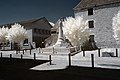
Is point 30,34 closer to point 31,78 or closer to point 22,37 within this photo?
point 22,37

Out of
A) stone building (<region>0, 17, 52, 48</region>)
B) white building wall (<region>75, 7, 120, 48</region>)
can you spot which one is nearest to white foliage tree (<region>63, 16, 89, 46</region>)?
white building wall (<region>75, 7, 120, 48</region>)

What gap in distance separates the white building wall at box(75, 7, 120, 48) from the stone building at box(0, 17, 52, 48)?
16094 mm

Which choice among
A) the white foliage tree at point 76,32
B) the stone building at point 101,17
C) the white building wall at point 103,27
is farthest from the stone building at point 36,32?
the white foliage tree at point 76,32

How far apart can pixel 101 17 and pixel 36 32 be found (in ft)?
63.2

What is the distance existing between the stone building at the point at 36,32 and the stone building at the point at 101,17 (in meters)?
14.9

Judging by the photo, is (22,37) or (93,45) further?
(22,37)

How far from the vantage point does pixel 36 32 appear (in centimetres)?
4284

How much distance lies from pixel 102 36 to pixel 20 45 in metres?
22.6

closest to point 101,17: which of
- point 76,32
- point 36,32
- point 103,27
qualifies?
point 103,27

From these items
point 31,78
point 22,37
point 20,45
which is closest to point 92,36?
point 22,37

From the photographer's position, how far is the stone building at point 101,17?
94.6 ft

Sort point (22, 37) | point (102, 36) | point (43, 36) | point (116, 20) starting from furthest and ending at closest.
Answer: point (43, 36) < point (22, 37) < point (102, 36) < point (116, 20)

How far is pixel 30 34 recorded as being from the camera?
41531mm

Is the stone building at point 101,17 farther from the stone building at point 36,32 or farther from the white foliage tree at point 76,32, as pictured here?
the stone building at point 36,32
